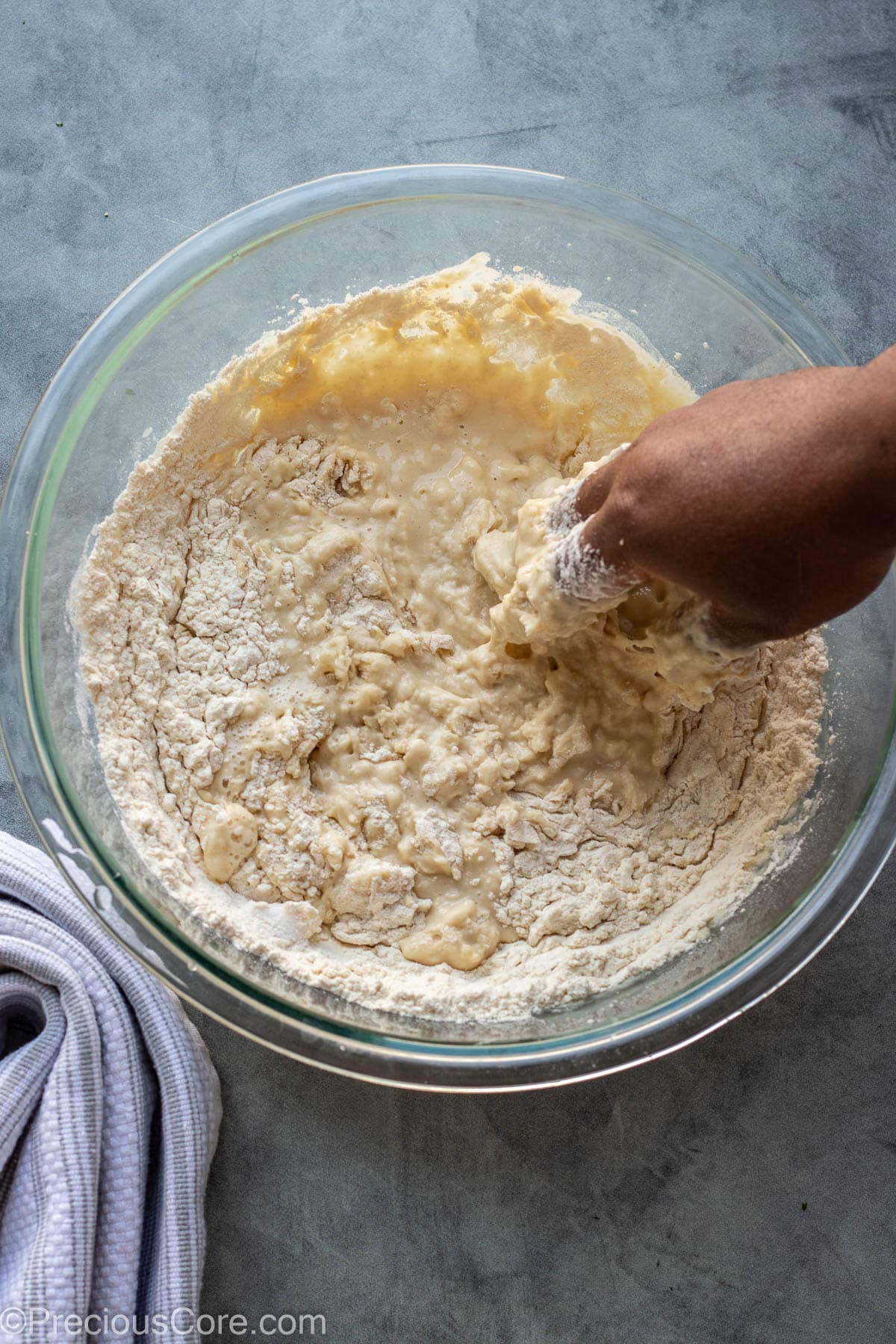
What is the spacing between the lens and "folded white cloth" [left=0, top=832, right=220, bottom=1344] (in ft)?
4.58

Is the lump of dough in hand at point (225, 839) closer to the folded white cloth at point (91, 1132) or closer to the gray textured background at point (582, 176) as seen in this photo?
the folded white cloth at point (91, 1132)

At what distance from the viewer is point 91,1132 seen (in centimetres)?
143

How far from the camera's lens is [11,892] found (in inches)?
59.3

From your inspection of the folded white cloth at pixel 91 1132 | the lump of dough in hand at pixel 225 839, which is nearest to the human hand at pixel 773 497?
the lump of dough in hand at pixel 225 839

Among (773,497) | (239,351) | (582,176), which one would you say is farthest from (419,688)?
(582,176)

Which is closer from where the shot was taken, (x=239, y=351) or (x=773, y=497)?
(x=773, y=497)

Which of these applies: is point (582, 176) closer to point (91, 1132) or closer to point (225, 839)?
point (225, 839)

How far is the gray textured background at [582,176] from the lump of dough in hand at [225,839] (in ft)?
1.03

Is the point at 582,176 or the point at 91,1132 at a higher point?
the point at 582,176

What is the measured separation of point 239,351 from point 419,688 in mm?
564

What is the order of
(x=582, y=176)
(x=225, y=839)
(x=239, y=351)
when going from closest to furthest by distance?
(x=225, y=839) → (x=239, y=351) → (x=582, y=176)

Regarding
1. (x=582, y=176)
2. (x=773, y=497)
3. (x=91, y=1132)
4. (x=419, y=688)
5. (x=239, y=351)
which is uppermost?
(x=582, y=176)

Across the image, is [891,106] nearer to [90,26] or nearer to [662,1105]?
[90,26]

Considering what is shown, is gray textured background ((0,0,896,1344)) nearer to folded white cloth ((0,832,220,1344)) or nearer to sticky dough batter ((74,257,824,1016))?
folded white cloth ((0,832,220,1344))
